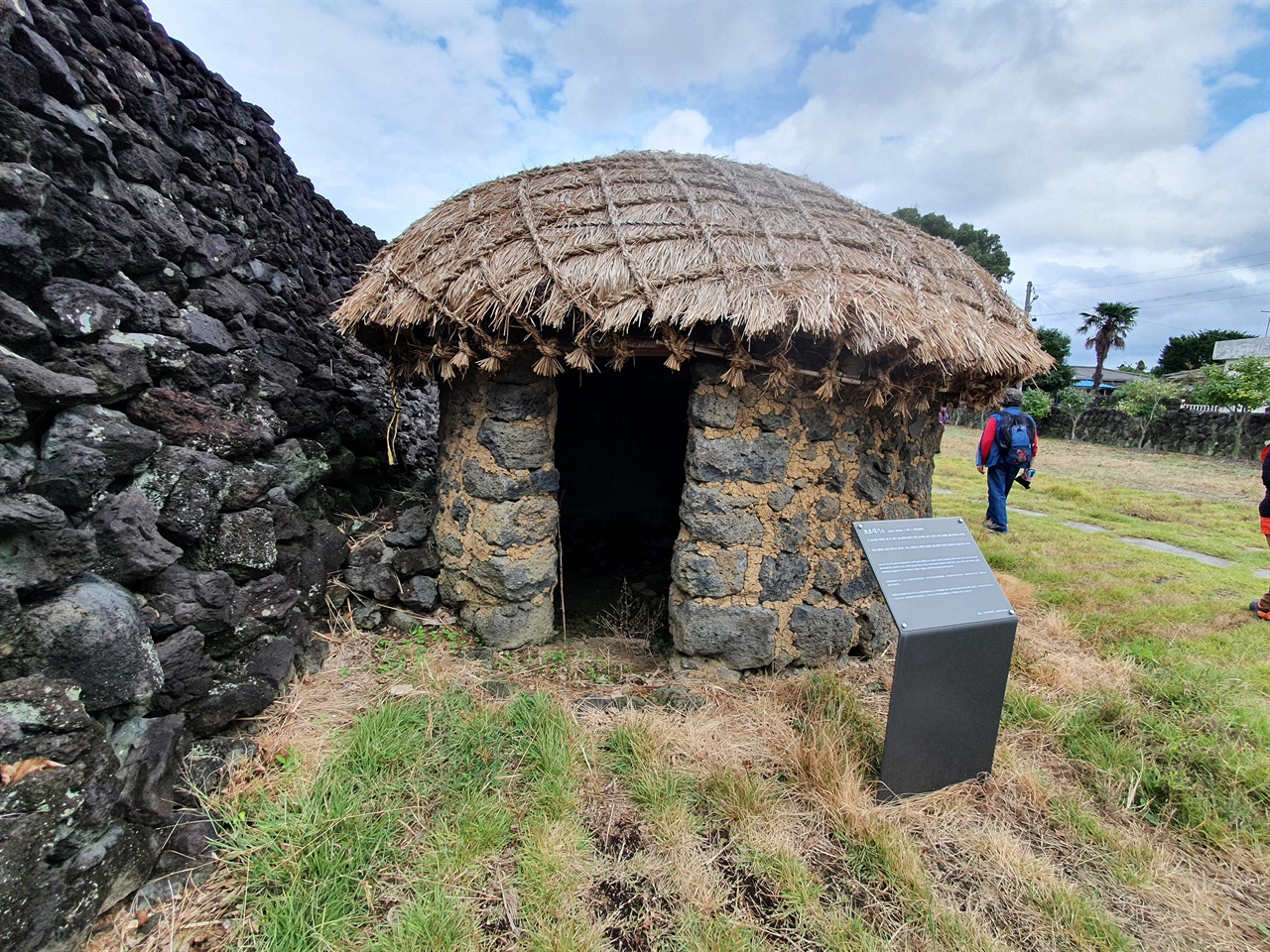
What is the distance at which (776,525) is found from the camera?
3.29 meters

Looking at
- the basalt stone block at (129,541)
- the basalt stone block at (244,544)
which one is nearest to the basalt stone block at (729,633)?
the basalt stone block at (244,544)

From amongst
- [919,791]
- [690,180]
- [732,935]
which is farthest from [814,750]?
[690,180]

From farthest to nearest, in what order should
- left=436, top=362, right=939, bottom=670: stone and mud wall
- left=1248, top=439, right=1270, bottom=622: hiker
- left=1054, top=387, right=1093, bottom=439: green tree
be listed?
left=1054, top=387, right=1093, bottom=439: green tree
left=1248, top=439, right=1270, bottom=622: hiker
left=436, top=362, right=939, bottom=670: stone and mud wall

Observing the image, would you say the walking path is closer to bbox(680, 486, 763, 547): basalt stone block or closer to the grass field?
the grass field

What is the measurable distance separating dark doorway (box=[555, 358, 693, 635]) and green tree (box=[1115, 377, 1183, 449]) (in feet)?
60.2

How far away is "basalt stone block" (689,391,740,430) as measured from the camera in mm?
3076

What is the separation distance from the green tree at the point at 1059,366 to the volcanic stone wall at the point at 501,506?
75.4 feet

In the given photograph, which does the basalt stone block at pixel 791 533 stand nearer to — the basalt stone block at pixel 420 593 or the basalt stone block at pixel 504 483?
the basalt stone block at pixel 504 483

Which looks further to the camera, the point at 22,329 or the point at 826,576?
the point at 826,576

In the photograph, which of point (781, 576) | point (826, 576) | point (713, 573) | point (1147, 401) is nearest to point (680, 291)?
point (713, 573)

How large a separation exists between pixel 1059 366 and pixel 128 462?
27780 mm

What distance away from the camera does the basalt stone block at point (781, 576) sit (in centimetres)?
330

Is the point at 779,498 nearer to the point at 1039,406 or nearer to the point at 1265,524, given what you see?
the point at 1265,524

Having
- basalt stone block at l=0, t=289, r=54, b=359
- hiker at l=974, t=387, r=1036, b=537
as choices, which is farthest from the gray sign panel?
hiker at l=974, t=387, r=1036, b=537
